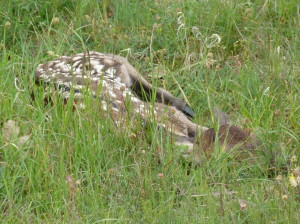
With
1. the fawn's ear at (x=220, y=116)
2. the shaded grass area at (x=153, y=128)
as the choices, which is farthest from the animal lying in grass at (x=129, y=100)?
the shaded grass area at (x=153, y=128)

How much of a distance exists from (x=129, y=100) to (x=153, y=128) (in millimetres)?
268

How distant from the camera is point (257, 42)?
6570 millimetres

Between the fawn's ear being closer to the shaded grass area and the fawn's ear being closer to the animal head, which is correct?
the shaded grass area

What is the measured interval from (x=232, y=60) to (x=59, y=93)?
5.74 feet

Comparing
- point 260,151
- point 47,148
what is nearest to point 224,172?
point 260,151

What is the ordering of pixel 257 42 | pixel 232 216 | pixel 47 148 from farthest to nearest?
pixel 257 42 < pixel 47 148 < pixel 232 216

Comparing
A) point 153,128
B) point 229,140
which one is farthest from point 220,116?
point 153,128

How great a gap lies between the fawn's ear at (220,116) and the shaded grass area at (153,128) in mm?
124

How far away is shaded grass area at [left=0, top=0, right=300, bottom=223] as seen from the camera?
426 centimetres

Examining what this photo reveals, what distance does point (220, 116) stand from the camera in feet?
18.0

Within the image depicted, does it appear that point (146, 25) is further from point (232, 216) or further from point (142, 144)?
point (232, 216)

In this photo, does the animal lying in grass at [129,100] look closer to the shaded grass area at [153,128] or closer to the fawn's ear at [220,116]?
the fawn's ear at [220,116]

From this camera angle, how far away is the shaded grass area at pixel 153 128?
426 centimetres

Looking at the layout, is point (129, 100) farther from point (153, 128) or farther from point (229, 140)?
point (229, 140)
